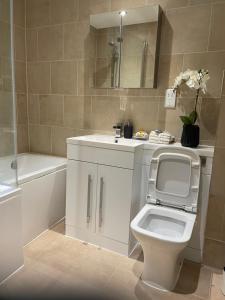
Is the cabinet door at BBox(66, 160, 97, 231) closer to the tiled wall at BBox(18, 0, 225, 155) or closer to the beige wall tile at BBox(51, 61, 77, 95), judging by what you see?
the tiled wall at BBox(18, 0, 225, 155)

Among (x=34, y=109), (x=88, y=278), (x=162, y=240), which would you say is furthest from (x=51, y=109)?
(x=162, y=240)

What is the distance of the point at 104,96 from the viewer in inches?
92.4

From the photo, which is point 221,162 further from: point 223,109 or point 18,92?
point 18,92

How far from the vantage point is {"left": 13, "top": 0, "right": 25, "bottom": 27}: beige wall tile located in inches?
98.4

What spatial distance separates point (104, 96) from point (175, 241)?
1530 mm

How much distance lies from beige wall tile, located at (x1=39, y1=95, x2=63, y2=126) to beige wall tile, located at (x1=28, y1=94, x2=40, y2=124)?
48 mm

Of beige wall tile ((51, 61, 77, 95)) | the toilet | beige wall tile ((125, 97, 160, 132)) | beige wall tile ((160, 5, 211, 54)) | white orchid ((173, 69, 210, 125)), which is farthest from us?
beige wall tile ((51, 61, 77, 95))

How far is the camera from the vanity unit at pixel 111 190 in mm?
1800

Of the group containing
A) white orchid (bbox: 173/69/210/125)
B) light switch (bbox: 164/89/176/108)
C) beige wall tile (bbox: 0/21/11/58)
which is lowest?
light switch (bbox: 164/89/176/108)

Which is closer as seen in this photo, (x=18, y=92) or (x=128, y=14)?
(x=128, y=14)

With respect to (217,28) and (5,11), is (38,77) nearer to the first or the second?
(5,11)

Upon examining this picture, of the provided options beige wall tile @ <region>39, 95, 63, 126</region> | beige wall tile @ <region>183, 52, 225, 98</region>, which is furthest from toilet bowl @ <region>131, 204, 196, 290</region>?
beige wall tile @ <region>39, 95, 63, 126</region>

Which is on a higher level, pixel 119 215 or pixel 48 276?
pixel 119 215

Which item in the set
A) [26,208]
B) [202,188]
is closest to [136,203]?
[202,188]
